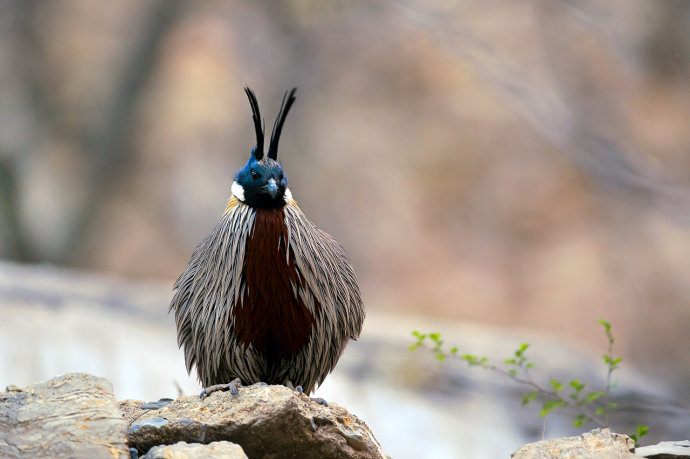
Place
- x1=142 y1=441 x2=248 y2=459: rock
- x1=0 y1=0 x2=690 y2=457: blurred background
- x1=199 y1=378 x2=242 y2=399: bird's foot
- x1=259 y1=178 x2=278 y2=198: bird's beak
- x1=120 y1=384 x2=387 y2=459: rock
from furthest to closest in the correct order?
x1=0 y1=0 x2=690 y2=457: blurred background < x1=259 y1=178 x2=278 y2=198: bird's beak < x1=199 y1=378 x2=242 y2=399: bird's foot < x1=120 y1=384 x2=387 y2=459: rock < x1=142 y1=441 x2=248 y2=459: rock

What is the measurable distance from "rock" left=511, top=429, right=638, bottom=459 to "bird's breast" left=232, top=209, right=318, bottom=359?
37.9 inches

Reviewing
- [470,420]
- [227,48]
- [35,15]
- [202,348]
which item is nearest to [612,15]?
[227,48]

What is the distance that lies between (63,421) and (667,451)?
1840 mm

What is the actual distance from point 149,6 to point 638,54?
493 centimetres

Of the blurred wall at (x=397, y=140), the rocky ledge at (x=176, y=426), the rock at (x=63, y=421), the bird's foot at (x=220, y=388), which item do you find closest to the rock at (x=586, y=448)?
the rocky ledge at (x=176, y=426)

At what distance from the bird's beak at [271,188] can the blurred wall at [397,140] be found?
5421mm

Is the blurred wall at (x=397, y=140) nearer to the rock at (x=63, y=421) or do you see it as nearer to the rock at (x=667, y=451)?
the rock at (x=667, y=451)

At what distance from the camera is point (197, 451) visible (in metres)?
2.23

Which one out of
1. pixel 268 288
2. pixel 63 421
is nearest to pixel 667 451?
pixel 268 288

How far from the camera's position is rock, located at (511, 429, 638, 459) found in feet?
8.33

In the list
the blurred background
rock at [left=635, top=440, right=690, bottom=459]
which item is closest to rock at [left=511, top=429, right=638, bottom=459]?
rock at [left=635, top=440, right=690, bottom=459]

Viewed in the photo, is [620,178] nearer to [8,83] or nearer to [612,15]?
[612,15]

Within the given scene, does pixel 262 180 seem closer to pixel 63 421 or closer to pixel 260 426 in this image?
pixel 260 426

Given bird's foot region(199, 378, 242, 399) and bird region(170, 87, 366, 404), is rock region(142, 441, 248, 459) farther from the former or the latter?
bird region(170, 87, 366, 404)
